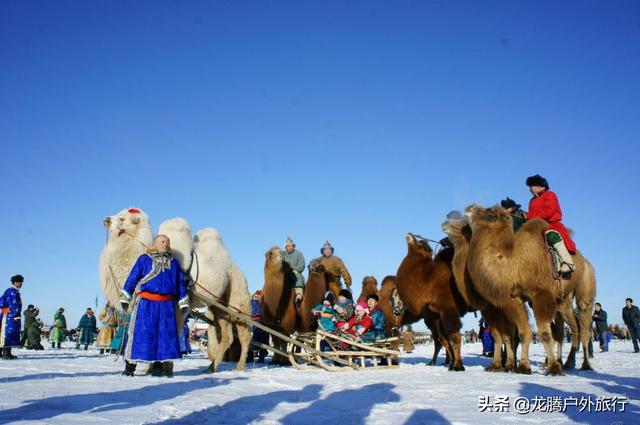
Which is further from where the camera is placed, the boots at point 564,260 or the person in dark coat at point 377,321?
the person in dark coat at point 377,321

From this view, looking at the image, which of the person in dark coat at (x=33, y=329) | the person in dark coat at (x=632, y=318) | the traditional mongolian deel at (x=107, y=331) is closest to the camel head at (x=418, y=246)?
the traditional mongolian deel at (x=107, y=331)

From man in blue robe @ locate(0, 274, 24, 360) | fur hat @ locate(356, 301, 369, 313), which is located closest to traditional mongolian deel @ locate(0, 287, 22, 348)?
man in blue robe @ locate(0, 274, 24, 360)

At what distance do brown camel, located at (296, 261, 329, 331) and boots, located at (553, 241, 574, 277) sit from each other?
226 inches

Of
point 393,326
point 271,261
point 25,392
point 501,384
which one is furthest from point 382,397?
point 393,326

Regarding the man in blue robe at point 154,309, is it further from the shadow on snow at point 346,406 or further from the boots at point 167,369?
the shadow on snow at point 346,406

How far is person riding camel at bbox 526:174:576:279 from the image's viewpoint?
304 inches

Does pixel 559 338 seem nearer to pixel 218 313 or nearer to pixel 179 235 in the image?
pixel 218 313

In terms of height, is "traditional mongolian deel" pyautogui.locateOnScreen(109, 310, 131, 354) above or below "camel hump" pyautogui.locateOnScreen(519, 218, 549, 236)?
below

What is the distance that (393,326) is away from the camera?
12.6m

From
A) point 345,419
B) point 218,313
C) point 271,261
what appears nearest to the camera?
point 345,419

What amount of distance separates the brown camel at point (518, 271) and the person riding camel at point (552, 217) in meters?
0.17

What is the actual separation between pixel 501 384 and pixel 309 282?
21.3 ft

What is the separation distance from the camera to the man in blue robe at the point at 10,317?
12492 millimetres

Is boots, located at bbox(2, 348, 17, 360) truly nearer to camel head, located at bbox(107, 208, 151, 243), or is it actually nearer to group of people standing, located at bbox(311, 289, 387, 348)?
camel head, located at bbox(107, 208, 151, 243)
